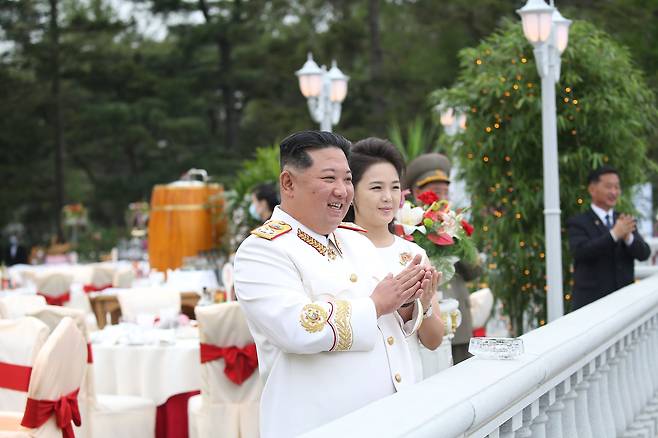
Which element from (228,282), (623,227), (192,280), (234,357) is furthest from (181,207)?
(623,227)

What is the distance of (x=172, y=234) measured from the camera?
11891 mm

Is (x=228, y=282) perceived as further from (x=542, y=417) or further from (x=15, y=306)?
(x=542, y=417)

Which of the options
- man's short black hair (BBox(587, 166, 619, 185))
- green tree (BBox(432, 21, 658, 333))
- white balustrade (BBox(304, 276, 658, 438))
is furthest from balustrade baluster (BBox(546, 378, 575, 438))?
green tree (BBox(432, 21, 658, 333))

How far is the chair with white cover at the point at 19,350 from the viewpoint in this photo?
17.2 feet

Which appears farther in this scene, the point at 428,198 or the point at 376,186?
the point at 428,198

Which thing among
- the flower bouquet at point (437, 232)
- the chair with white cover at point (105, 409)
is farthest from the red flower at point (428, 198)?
the chair with white cover at point (105, 409)

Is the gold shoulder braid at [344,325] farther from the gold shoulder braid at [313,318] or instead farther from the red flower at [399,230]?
the red flower at [399,230]

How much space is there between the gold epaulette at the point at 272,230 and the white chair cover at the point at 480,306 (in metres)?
5.32

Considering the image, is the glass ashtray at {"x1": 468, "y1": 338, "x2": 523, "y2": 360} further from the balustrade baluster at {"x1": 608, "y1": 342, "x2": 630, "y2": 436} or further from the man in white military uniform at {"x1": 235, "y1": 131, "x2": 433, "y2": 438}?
the balustrade baluster at {"x1": 608, "y1": 342, "x2": 630, "y2": 436}

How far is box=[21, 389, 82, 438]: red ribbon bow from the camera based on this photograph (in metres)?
4.71

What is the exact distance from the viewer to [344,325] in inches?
99.2

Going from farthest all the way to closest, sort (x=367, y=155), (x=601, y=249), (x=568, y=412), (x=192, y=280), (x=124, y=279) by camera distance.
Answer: (x=124, y=279) < (x=192, y=280) < (x=601, y=249) < (x=367, y=155) < (x=568, y=412)

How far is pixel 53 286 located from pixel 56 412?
7982mm

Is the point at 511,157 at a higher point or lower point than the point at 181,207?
higher
